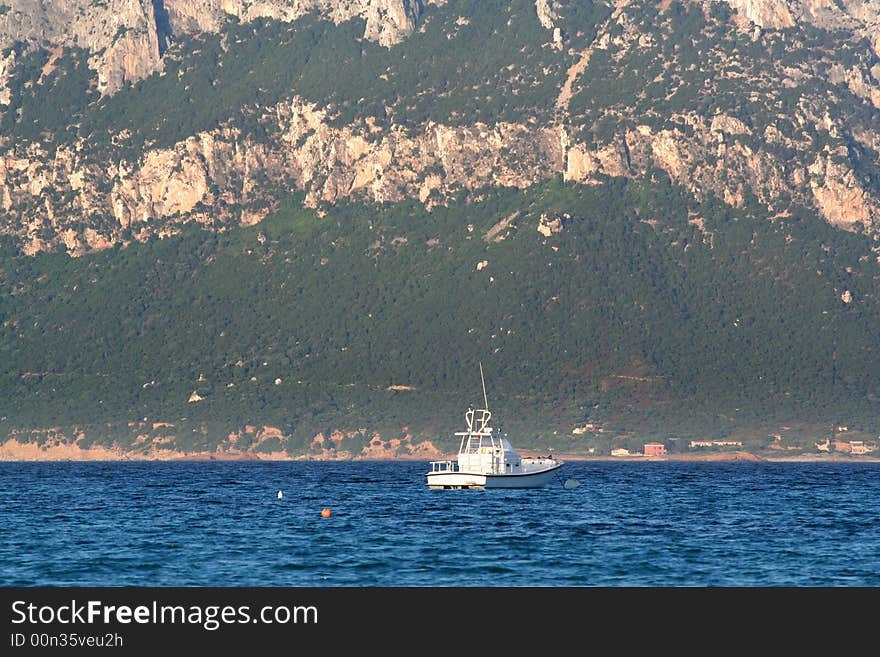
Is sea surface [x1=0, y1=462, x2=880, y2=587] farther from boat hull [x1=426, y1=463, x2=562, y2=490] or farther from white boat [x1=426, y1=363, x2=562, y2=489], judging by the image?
white boat [x1=426, y1=363, x2=562, y2=489]

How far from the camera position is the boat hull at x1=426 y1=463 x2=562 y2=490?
130625 mm

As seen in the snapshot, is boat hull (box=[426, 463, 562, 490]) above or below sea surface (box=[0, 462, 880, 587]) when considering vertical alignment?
above

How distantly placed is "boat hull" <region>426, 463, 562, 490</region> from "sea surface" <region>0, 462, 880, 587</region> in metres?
1.09

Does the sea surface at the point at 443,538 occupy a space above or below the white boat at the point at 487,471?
below

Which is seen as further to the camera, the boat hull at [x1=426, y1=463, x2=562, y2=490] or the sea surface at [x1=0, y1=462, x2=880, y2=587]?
the boat hull at [x1=426, y1=463, x2=562, y2=490]

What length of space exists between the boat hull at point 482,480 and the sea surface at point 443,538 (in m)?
1.09

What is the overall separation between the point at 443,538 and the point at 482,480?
47442 millimetres

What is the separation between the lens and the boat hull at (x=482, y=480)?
131 m

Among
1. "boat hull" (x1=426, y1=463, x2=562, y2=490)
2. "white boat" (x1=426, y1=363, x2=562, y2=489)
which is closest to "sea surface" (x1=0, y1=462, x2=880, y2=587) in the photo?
"boat hull" (x1=426, y1=463, x2=562, y2=490)

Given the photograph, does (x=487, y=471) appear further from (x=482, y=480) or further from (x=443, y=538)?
(x=443, y=538)

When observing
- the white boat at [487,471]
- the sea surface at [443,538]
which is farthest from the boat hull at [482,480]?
the sea surface at [443,538]

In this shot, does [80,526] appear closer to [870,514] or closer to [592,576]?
[592,576]

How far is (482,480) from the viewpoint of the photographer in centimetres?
13025

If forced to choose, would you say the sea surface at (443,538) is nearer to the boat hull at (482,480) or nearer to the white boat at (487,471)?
the boat hull at (482,480)
